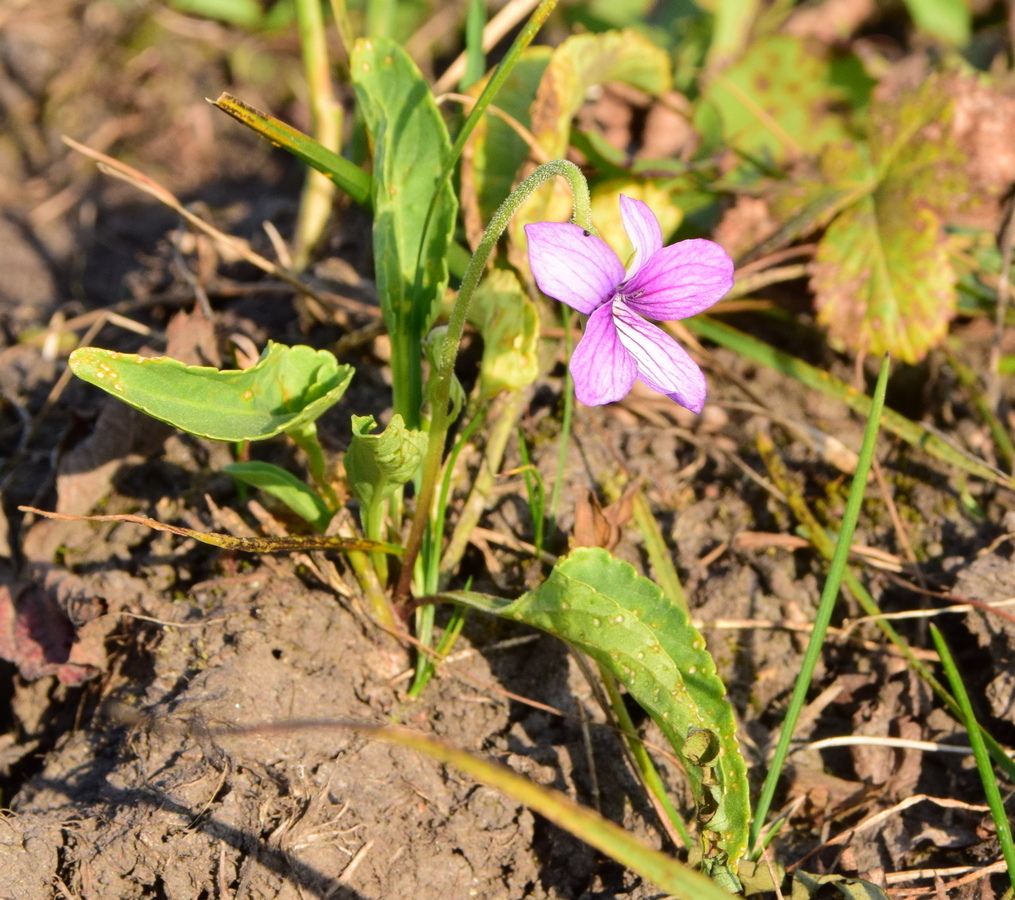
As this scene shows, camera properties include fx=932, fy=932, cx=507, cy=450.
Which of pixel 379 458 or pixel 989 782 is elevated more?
pixel 379 458

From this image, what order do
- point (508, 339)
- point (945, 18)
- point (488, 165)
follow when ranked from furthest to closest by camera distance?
point (945, 18), point (488, 165), point (508, 339)

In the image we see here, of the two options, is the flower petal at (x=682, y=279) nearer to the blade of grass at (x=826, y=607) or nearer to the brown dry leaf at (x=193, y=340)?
the blade of grass at (x=826, y=607)

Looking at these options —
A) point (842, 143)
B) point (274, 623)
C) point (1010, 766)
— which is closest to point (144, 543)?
point (274, 623)

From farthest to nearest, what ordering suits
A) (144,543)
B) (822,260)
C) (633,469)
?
1. (822,260)
2. (633,469)
3. (144,543)

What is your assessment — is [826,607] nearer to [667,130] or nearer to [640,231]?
[640,231]

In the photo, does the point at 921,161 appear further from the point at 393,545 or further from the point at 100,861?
the point at 100,861

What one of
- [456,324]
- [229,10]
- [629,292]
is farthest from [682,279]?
[229,10]
